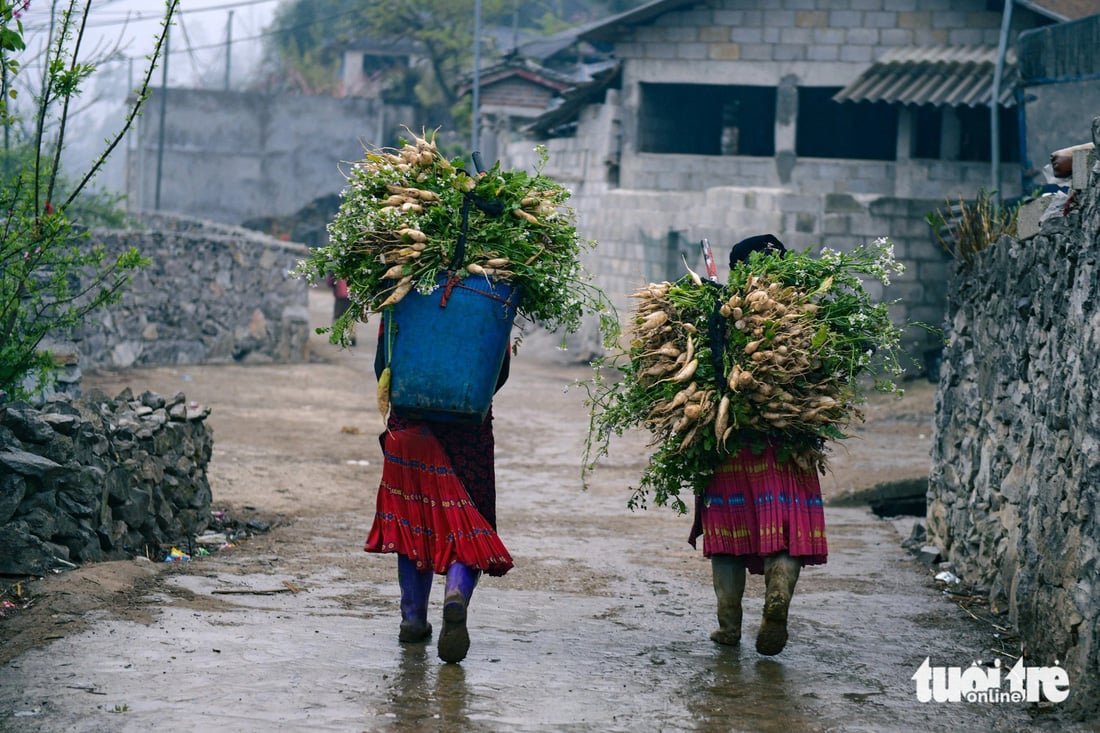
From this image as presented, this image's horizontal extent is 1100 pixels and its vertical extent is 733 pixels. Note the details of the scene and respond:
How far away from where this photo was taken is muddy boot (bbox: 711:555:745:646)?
5523 mm

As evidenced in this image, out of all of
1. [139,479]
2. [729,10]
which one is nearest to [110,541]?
[139,479]

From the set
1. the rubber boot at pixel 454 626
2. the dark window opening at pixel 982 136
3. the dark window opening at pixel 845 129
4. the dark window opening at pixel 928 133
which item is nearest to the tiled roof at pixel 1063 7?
the dark window opening at pixel 982 136

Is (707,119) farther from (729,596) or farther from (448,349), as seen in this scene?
(448,349)

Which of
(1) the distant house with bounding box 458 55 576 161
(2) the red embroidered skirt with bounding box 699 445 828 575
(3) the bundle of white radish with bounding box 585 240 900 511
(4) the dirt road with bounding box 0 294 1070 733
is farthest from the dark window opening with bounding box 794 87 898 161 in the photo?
(2) the red embroidered skirt with bounding box 699 445 828 575

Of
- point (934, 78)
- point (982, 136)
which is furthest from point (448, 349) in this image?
point (982, 136)

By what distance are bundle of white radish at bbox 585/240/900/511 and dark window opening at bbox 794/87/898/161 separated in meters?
16.7

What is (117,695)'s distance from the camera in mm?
4293

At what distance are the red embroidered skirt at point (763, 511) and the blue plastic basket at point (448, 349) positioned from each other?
1.14 meters

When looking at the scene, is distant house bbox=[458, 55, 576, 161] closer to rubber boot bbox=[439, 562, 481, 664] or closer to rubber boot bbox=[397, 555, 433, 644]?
rubber boot bbox=[397, 555, 433, 644]

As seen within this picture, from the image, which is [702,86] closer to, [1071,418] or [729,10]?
[729,10]

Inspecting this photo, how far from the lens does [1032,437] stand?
19.5ft

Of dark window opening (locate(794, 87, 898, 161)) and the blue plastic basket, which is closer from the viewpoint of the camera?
the blue plastic basket

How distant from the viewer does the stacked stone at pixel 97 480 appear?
5.89 metres

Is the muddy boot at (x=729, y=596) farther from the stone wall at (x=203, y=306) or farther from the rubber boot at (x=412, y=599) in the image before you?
the stone wall at (x=203, y=306)
